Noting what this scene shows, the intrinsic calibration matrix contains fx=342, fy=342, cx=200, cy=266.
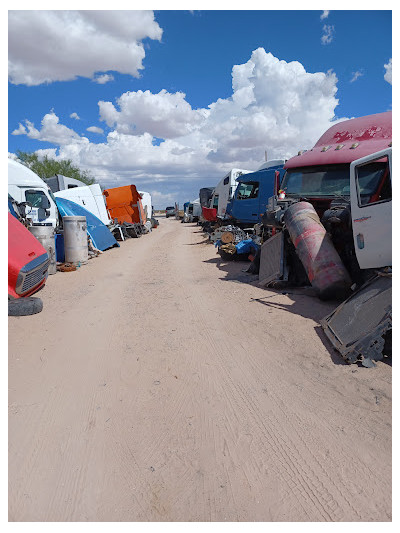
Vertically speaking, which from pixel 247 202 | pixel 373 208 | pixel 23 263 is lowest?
pixel 23 263

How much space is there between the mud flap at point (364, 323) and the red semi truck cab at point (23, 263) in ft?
18.0

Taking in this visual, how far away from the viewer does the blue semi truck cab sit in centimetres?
1410

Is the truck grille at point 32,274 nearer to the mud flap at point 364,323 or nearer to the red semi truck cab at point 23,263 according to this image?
the red semi truck cab at point 23,263

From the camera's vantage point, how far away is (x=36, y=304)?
6152 millimetres

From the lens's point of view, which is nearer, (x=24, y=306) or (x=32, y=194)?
(x=24, y=306)

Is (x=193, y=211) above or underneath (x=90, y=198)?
above

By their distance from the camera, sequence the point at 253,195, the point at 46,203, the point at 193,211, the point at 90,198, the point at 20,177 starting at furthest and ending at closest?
the point at 193,211
the point at 90,198
the point at 253,195
the point at 46,203
the point at 20,177

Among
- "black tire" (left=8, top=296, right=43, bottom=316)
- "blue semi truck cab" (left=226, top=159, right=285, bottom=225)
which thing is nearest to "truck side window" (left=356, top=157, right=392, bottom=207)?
"black tire" (left=8, top=296, right=43, bottom=316)

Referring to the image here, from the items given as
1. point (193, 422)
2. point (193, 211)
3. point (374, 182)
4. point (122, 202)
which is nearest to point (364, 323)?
point (374, 182)

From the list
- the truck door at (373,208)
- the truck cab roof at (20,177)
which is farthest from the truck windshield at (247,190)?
the truck door at (373,208)

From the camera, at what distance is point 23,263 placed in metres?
6.72

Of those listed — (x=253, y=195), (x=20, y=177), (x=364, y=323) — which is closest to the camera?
(x=364, y=323)

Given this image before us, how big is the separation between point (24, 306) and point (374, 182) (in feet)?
20.1

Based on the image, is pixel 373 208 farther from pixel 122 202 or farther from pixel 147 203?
pixel 147 203
